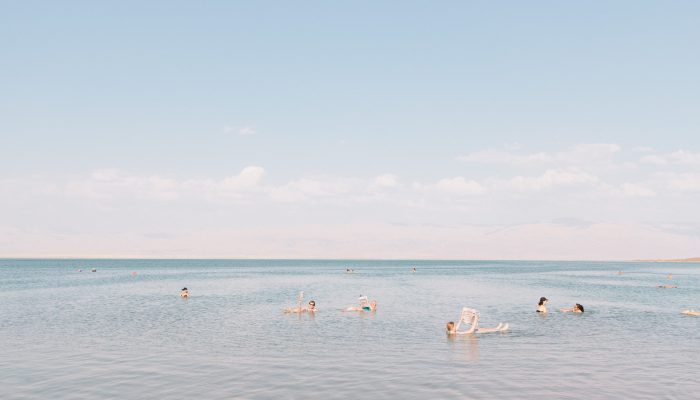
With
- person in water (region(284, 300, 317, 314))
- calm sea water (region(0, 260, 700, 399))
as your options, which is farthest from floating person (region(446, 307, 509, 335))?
person in water (region(284, 300, 317, 314))

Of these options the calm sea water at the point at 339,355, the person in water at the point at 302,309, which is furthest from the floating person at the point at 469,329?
the person in water at the point at 302,309

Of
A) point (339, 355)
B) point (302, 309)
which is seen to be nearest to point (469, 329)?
point (339, 355)

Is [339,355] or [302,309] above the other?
[302,309]

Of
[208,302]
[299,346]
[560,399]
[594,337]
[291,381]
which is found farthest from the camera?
[208,302]

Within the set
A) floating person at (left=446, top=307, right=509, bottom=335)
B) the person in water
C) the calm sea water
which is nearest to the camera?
the calm sea water

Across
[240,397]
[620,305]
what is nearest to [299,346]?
[240,397]

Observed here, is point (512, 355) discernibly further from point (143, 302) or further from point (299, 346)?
point (143, 302)

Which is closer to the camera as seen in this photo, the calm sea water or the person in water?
the calm sea water

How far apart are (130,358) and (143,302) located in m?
38.0

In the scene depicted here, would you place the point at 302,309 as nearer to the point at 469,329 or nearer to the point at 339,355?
the point at 469,329

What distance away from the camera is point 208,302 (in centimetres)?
6531

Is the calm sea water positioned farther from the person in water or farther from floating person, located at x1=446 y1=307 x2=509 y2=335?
the person in water

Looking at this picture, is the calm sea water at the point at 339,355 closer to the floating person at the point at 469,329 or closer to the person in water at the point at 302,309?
the floating person at the point at 469,329

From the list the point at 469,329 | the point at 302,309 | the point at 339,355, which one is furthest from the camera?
the point at 302,309
